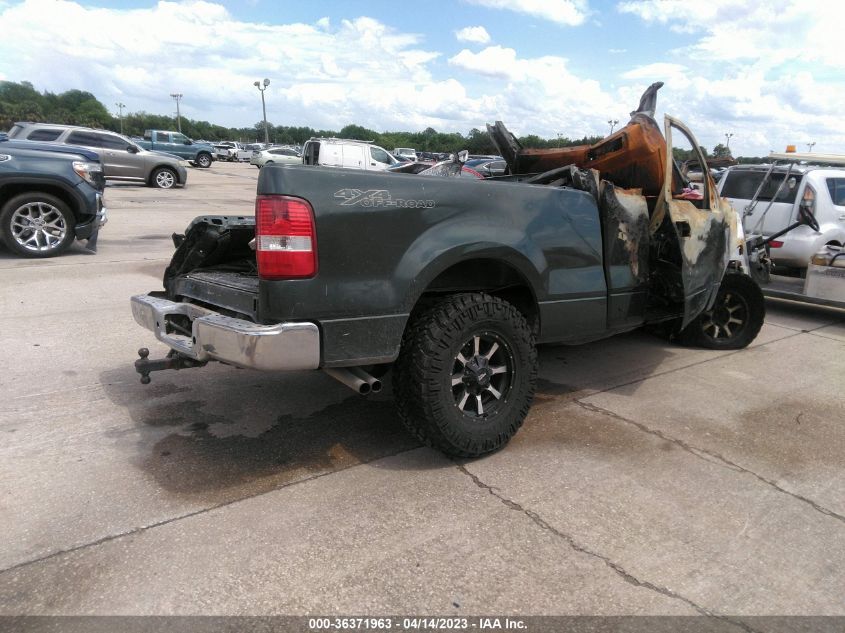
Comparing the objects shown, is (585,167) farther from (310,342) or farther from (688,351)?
(310,342)

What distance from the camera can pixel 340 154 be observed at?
727 inches

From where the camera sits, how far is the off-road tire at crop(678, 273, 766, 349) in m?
5.86

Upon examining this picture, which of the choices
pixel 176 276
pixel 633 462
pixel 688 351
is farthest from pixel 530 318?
pixel 688 351

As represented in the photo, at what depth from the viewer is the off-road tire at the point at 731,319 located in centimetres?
586

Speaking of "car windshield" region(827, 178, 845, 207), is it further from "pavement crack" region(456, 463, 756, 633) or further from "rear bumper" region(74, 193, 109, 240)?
"rear bumper" region(74, 193, 109, 240)

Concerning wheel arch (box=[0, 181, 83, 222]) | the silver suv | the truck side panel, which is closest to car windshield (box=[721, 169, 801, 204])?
the truck side panel

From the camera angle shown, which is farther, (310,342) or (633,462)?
(633,462)

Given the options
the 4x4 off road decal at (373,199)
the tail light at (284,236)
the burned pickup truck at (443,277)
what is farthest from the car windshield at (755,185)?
the tail light at (284,236)

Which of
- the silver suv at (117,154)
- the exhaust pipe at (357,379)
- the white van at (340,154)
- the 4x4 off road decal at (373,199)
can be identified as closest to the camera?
the 4x4 off road decal at (373,199)

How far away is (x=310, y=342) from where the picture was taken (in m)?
2.88

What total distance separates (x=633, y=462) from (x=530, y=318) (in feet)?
3.52

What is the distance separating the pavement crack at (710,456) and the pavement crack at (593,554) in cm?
121

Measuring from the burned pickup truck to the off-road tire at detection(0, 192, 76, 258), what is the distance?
17.6ft

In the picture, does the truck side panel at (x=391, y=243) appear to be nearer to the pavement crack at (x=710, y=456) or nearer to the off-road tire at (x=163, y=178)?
the pavement crack at (x=710, y=456)
